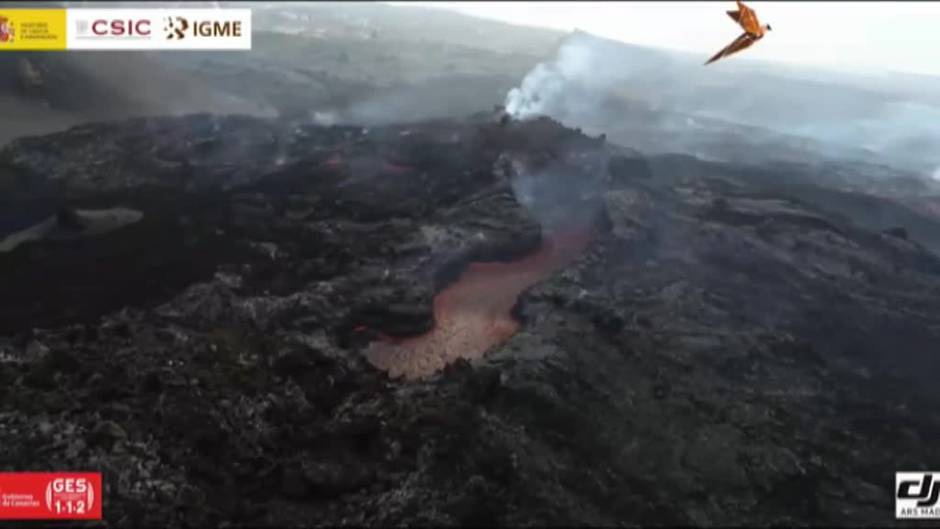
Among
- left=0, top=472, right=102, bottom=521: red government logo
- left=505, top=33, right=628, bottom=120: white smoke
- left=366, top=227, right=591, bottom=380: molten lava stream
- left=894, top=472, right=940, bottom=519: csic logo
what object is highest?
left=505, top=33, right=628, bottom=120: white smoke

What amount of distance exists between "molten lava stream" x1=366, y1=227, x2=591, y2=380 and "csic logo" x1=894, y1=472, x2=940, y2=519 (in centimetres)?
1010

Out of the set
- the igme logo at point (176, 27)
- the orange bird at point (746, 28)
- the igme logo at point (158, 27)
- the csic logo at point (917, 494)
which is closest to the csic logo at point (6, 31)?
the igme logo at point (158, 27)

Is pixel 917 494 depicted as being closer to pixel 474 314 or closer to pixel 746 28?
pixel 746 28

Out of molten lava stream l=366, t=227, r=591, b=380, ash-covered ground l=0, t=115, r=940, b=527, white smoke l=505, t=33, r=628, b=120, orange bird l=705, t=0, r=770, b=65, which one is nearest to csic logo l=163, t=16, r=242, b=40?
ash-covered ground l=0, t=115, r=940, b=527

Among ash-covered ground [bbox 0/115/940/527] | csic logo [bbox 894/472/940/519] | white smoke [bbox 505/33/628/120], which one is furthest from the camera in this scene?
white smoke [bbox 505/33/628/120]

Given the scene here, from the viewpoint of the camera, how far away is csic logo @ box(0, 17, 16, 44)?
40156 mm

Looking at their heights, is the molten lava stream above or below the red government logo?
above

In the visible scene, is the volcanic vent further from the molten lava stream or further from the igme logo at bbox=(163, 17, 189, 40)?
the igme logo at bbox=(163, 17, 189, 40)

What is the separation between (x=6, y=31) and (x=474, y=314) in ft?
116

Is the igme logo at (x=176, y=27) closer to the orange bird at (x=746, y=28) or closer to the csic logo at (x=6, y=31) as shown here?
the csic logo at (x=6, y=31)

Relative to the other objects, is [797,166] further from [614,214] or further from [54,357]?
[54,357]

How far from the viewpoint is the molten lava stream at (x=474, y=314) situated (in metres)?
19.9

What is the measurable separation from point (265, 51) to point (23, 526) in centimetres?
9450

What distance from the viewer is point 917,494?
15.6m
